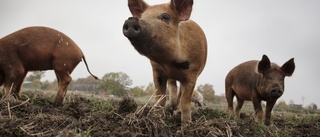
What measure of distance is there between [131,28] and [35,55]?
3471mm

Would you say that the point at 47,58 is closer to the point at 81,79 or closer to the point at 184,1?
the point at 184,1

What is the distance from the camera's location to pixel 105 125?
3053 mm

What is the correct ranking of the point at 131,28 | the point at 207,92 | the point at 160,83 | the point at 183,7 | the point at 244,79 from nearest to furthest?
1. the point at 131,28
2. the point at 183,7
3. the point at 160,83
4. the point at 244,79
5. the point at 207,92

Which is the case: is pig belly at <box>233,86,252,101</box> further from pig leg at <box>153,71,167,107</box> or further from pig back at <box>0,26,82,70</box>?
pig back at <box>0,26,82,70</box>

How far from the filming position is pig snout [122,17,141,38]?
321 cm

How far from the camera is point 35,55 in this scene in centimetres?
592

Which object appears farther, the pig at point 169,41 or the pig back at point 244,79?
the pig back at point 244,79

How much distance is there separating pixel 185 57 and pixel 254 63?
4115 mm

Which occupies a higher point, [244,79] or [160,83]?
[244,79]

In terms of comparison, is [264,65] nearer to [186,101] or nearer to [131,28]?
[186,101]

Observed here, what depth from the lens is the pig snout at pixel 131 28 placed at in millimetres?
3211

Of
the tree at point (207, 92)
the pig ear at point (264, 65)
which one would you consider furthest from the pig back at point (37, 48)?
→ the tree at point (207, 92)

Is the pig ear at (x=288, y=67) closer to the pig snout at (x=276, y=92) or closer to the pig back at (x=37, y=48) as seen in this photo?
the pig snout at (x=276, y=92)

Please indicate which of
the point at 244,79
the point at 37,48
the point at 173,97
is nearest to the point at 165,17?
the point at 173,97
